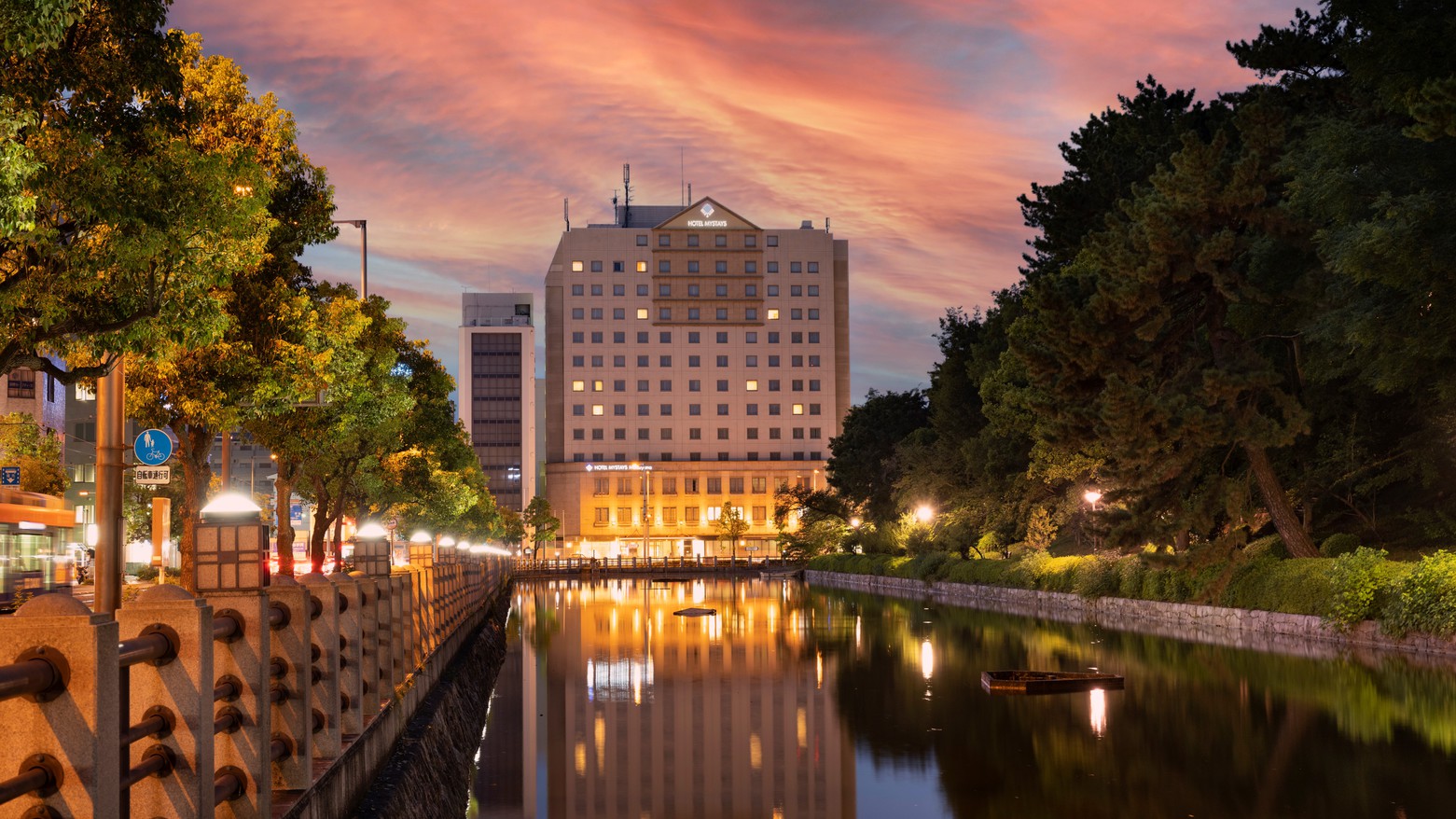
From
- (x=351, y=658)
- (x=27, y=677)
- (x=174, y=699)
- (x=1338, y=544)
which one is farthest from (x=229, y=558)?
(x=1338, y=544)

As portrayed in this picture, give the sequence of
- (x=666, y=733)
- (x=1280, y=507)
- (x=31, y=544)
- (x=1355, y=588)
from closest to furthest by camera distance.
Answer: (x=666, y=733) < (x=1355, y=588) < (x=1280, y=507) < (x=31, y=544)

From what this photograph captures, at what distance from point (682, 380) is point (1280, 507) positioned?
463ft

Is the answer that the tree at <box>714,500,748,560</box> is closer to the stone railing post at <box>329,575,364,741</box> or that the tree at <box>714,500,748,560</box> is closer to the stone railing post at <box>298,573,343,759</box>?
the stone railing post at <box>329,575,364,741</box>

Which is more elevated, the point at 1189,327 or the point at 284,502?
the point at 1189,327

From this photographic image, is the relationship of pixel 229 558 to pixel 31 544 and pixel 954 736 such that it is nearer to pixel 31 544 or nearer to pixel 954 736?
pixel 954 736

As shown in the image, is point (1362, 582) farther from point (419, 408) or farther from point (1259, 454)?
point (419, 408)

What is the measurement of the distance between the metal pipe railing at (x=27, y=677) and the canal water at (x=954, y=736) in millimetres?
8484

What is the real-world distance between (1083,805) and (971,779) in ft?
6.08

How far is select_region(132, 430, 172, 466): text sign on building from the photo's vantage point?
21.5 meters

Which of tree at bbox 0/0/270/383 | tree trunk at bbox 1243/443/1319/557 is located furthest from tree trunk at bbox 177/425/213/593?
tree trunk at bbox 1243/443/1319/557

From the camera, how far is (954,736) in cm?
1792

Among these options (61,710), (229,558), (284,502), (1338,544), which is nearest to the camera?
(61,710)

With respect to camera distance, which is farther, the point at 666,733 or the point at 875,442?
the point at 875,442

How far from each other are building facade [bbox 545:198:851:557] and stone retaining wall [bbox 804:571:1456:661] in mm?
111397
